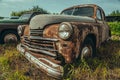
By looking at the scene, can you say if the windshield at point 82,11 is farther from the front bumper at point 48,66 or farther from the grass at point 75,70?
the front bumper at point 48,66

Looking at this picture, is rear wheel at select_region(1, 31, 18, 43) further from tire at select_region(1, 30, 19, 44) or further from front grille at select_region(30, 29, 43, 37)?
front grille at select_region(30, 29, 43, 37)

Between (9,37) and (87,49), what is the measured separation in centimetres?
409

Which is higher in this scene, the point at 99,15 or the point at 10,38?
the point at 99,15

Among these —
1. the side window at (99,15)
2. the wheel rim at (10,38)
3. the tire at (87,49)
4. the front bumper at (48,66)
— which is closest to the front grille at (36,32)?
the front bumper at (48,66)

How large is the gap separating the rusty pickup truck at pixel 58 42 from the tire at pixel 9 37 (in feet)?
8.98

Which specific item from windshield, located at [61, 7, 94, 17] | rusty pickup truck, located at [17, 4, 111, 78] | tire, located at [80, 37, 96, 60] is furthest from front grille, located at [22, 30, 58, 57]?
windshield, located at [61, 7, 94, 17]

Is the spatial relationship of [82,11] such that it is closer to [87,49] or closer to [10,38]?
[87,49]

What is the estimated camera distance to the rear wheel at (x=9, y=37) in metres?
8.47

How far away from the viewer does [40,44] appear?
4918 millimetres

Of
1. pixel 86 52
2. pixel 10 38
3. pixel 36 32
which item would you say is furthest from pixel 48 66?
pixel 10 38

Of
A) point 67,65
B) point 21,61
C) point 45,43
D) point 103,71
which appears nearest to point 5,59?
point 21,61

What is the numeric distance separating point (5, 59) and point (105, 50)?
2958 mm

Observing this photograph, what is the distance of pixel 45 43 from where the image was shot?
4.80 metres

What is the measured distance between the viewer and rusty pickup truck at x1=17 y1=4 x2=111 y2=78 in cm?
445
